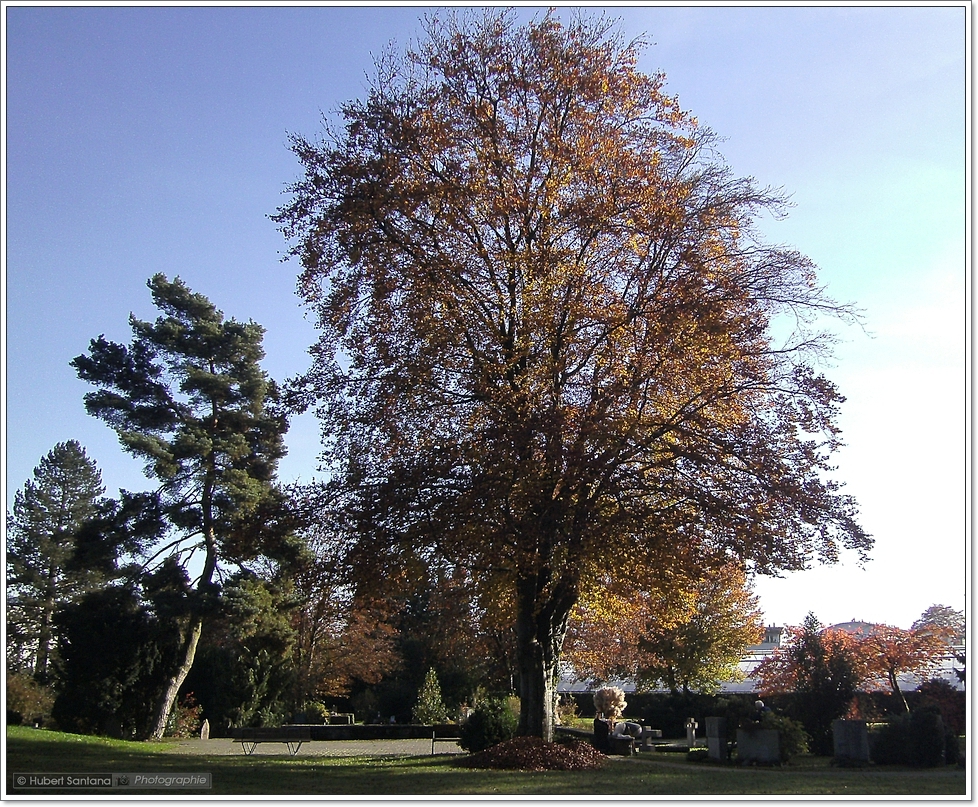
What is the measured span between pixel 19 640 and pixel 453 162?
2851 cm

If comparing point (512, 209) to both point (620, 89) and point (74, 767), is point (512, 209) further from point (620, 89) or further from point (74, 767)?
point (74, 767)

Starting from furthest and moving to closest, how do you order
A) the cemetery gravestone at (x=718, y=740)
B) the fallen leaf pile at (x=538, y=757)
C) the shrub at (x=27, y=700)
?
the shrub at (x=27, y=700)
the cemetery gravestone at (x=718, y=740)
the fallen leaf pile at (x=538, y=757)

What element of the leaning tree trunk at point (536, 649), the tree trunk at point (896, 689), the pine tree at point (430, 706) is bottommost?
the pine tree at point (430, 706)

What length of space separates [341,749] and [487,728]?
644 cm

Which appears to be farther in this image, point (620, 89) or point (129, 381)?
point (129, 381)

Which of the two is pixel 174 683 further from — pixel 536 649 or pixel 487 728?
pixel 536 649

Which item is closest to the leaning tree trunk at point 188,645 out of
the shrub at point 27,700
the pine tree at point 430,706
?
the shrub at point 27,700

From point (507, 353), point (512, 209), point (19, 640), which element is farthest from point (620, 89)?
point (19, 640)

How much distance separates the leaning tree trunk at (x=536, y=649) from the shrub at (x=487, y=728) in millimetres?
1793

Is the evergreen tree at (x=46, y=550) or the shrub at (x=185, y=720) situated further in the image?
the evergreen tree at (x=46, y=550)

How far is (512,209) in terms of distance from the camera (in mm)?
17656

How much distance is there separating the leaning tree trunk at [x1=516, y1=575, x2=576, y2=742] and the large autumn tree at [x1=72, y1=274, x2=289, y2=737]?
1417 centimetres

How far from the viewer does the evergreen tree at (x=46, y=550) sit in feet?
113

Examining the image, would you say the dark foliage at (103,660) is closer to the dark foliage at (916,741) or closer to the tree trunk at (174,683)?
the tree trunk at (174,683)
